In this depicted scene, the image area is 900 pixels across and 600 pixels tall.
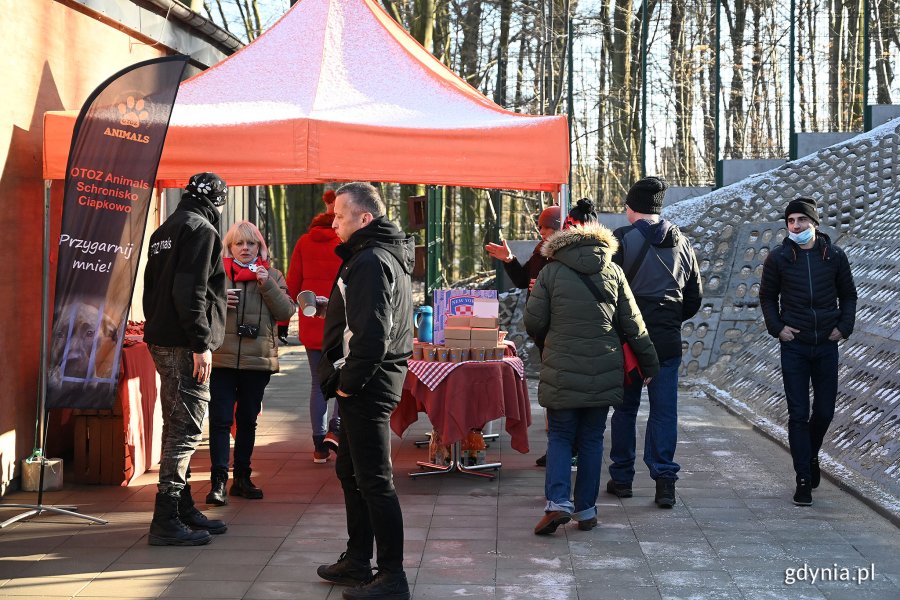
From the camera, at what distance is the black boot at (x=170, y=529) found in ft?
17.8

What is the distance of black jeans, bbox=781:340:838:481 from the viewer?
20.7 feet

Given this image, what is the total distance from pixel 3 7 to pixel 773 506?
550 cm

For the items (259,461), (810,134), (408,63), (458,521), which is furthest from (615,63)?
(458,521)

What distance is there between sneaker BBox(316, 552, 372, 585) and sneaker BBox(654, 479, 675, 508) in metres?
2.20

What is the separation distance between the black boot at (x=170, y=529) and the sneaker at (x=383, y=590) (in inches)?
47.4

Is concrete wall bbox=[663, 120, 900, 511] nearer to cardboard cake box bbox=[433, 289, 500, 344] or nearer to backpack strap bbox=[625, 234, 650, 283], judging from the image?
backpack strap bbox=[625, 234, 650, 283]

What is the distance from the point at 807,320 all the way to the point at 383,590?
10.5 ft

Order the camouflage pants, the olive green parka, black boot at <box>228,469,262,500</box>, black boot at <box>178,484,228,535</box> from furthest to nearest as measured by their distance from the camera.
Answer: black boot at <box>228,469,262,500</box> → the olive green parka → black boot at <box>178,484,228,535</box> → the camouflage pants

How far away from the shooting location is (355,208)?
15.1ft

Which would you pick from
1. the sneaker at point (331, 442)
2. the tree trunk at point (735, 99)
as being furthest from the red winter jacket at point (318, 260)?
the tree trunk at point (735, 99)

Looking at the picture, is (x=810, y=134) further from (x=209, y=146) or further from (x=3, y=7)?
(x=3, y=7)

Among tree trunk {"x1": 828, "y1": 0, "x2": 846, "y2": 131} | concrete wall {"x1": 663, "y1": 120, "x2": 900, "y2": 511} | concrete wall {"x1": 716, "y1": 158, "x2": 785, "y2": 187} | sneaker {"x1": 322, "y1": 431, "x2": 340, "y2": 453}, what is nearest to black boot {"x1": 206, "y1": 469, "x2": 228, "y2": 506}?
sneaker {"x1": 322, "y1": 431, "x2": 340, "y2": 453}

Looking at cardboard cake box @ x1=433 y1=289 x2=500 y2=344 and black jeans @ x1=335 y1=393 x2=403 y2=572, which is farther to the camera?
cardboard cake box @ x1=433 y1=289 x2=500 y2=344

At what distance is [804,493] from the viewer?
6289mm
